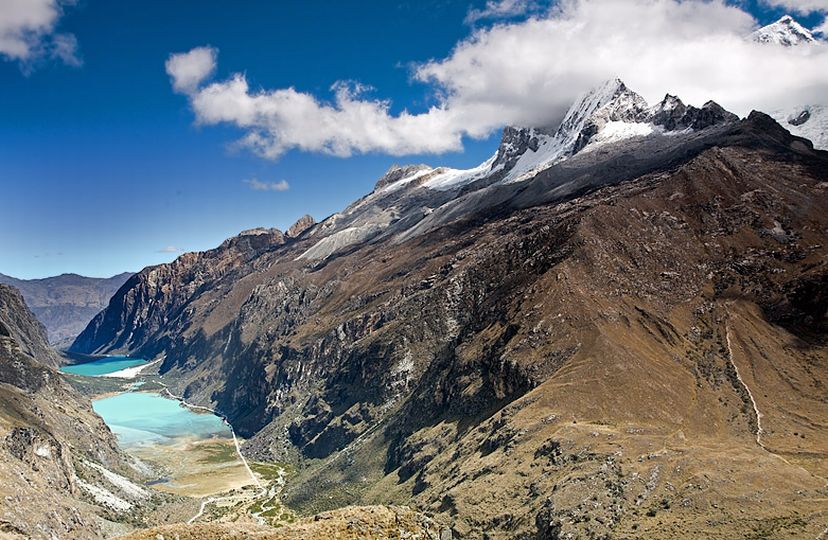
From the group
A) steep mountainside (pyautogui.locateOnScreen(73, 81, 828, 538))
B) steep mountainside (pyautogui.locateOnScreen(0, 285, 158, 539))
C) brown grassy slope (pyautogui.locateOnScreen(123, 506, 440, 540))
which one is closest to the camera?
brown grassy slope (pyautogui.locateOnScreen(123, 506, 440, 540))

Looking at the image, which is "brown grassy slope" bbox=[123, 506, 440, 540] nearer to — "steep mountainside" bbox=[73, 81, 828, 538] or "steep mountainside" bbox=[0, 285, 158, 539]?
"steep mountainside" bbox=[73, 81, 828, 538]

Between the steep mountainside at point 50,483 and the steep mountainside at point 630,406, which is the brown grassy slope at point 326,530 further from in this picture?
the steep mountainside at point 50,483

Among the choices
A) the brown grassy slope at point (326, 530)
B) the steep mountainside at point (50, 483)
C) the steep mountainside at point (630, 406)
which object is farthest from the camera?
the steep mountainside at point (50, 483)

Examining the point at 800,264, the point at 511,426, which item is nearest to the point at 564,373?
the point at 511,426

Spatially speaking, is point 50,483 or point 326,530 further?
point 50,483

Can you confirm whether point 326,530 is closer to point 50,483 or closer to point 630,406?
point 630,406

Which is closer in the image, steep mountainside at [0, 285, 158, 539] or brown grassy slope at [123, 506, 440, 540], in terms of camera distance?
brown grassy slope at [123, 506, 440, 540]

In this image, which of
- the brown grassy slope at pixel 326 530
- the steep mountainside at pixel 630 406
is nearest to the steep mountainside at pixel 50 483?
the brown grassy slope at pixel 326 530

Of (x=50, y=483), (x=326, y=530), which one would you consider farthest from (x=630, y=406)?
(x=50, y=483)

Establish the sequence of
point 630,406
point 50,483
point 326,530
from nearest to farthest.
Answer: point 326,530 → point 630,406 → point 50,483

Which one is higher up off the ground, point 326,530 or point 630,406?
point 630,406

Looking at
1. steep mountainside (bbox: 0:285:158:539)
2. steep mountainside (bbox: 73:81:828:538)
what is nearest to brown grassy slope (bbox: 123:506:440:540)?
steep mountainside (bbox: 73:81:828:538)
